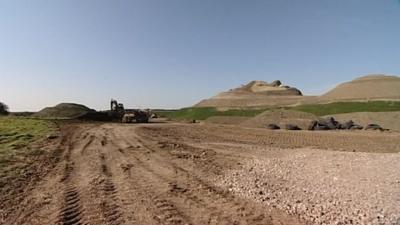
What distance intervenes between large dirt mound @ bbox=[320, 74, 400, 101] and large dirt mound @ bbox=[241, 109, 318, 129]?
1397 cm

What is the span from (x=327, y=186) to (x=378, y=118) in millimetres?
31846

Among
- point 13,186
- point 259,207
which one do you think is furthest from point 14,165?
point 259,207

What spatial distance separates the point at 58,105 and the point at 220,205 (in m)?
61.2

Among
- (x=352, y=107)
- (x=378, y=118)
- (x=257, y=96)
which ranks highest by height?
(x=257, y=96)

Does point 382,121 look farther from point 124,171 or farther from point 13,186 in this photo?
point 13,186

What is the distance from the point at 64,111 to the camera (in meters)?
60.0

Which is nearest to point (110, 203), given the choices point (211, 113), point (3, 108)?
point (211, 113)

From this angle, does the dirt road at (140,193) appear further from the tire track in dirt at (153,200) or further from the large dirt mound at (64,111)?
the large dirt mound at (64,111)

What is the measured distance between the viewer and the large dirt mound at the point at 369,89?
5363cm

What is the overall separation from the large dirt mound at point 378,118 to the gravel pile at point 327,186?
82.2 feet

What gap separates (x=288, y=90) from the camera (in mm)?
99875

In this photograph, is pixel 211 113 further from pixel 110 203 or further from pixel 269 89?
pixel 110 203

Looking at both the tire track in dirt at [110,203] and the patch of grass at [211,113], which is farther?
the patch of grass at [211,113]

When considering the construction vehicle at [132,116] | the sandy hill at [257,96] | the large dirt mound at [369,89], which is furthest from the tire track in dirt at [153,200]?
the sandy hill at [257,96]
